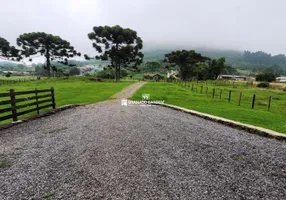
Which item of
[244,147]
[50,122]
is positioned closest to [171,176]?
[244,147]

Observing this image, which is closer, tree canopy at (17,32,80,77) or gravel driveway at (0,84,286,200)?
gravel driveway at (0,84,286,200)

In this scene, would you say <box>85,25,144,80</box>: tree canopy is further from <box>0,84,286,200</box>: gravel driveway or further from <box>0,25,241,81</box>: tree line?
<box>0,84,286,200</box>: gravel driveway

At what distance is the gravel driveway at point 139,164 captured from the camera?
2828mm

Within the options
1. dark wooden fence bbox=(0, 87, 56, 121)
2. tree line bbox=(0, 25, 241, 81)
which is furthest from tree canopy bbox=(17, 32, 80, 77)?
dark wooden fence bbox=(0, 87, 56, 121)

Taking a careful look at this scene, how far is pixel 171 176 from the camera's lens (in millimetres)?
3207

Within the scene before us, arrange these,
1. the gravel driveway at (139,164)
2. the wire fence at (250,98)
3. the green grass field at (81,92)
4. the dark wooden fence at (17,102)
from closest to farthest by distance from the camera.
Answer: the gravel driveway at (139,164), the dark wooden fence at (17,102), the green grass field at (81,92), the wire fence at (250,98)

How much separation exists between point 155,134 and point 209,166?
6.81ft

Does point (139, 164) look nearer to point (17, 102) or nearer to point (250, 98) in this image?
point (17, 102)

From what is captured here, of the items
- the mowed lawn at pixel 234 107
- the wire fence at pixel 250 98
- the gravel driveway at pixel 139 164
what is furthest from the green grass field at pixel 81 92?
the wire fence at pixel 250 98

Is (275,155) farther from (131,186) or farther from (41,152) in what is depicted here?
(41,152)

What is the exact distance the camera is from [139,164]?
142 inches

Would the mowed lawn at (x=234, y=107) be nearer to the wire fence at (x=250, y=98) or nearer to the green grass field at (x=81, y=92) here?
the wire fence at (x=250, y=98)

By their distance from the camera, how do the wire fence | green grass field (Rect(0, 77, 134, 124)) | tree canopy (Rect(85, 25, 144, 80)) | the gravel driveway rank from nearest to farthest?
the gravel driveway → green grass field (Rect(0, 77, 134, 124)) → the wire fence → tree canopy (Rect(85, 25, 144, 80))

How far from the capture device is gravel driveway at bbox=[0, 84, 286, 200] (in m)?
2.83
